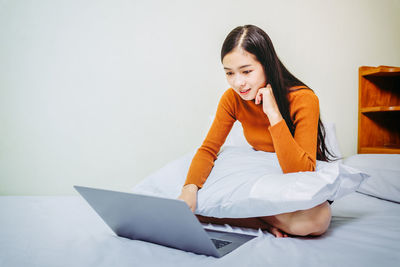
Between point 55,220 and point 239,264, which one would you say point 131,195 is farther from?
point 55,220

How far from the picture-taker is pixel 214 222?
3.17 feet

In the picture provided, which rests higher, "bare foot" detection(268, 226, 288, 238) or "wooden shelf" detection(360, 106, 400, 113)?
"wooden shelf" detection(360, 106, 400, 113)

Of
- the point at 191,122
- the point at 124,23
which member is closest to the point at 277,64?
the point at 191,122

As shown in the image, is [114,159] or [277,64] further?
[114,159]

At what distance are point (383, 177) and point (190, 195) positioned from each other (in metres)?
0.81

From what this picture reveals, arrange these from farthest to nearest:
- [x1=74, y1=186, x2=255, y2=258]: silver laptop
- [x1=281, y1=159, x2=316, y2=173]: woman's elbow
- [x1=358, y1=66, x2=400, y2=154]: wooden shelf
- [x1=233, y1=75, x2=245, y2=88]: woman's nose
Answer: [x1=358, y1=66, x2=400, y2=154]: wooden shelf < [x1=233, y1=75, x2=245, y2=88]: woman's nose < [x1=281, y1=159, x2=316, y2=173]: woman's elbow < [x1=74, y1=186, x2=255, y2=258]: silver laptop

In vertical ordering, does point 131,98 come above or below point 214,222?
above

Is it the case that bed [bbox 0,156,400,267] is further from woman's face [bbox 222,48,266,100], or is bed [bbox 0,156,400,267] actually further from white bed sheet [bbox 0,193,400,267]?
woman's face [bbox 222,48,266,100]

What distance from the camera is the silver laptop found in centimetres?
60

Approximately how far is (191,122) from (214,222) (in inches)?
31.5

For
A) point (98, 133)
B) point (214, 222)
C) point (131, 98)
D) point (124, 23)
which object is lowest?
point (214, 222)

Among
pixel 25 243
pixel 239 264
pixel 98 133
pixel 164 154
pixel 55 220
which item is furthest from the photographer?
pixel 164 154

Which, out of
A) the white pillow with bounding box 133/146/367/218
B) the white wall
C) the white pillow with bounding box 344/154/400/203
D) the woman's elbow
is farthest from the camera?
the white wall

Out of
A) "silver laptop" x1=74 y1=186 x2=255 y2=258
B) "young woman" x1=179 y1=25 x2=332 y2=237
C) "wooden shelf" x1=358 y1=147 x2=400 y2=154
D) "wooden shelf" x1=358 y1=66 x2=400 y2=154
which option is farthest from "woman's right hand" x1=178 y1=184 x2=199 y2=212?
"wooden shelf" x1=358 y1=66 x2=400 y2=154
